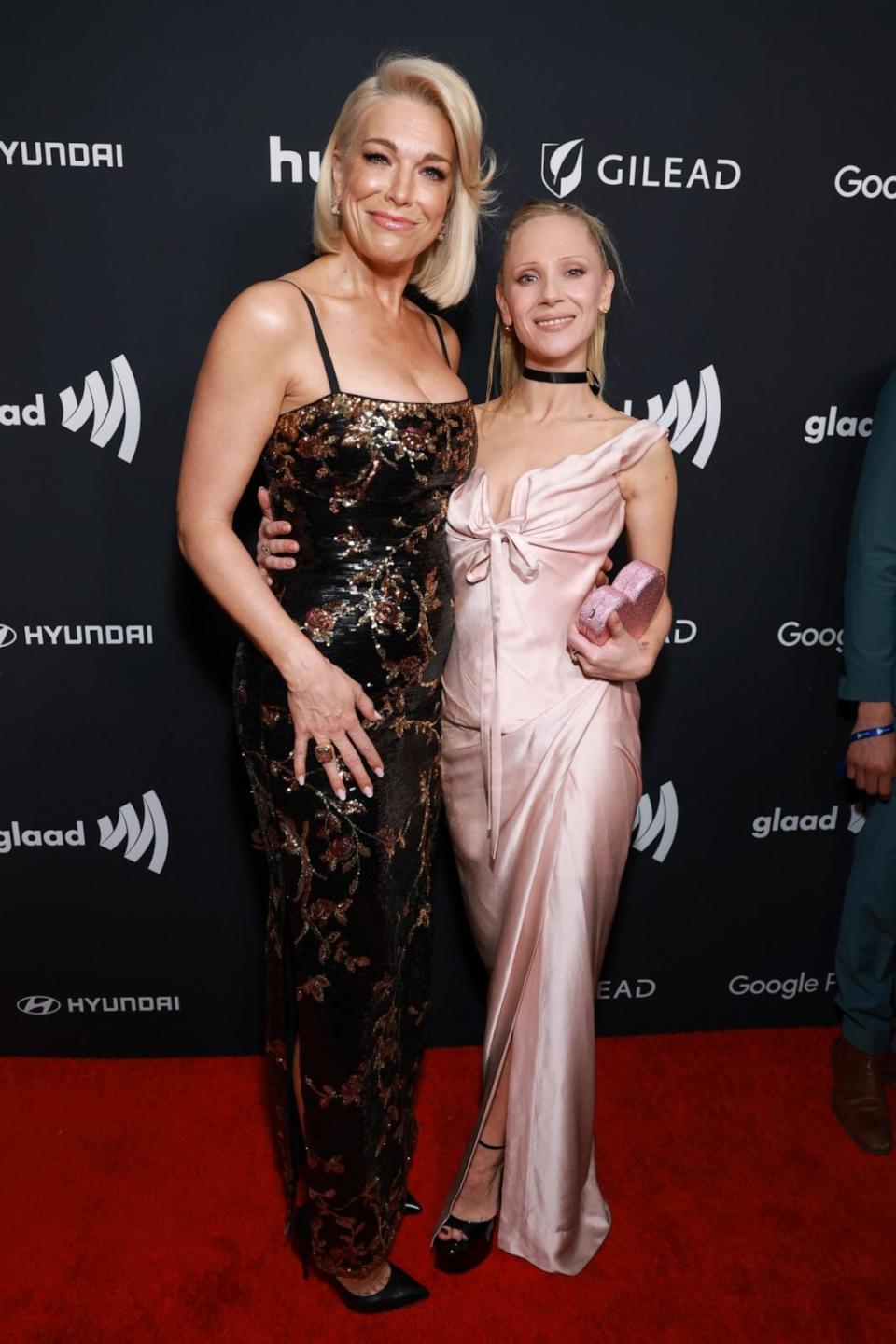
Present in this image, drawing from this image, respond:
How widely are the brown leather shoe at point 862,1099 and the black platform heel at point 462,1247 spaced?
106 cm

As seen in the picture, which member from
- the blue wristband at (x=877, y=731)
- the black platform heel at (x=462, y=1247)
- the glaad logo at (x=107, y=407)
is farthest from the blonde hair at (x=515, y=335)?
the black platform heel at (x=462, y=1247)

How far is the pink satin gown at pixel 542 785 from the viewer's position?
2.04 metres

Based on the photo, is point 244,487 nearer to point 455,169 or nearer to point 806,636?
point 455,169

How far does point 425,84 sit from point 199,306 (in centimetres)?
79

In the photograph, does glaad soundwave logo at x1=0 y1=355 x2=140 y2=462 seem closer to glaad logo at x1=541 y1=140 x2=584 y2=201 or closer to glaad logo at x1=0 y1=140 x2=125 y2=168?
glaad logo at x1=0 y1=140 x2=125 y2=168

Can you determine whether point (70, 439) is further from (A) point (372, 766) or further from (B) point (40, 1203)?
(B) point (40, 1203)

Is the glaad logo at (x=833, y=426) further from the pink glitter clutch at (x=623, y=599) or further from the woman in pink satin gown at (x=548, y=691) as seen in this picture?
the pink glitter clutch at (x=623, y=599)

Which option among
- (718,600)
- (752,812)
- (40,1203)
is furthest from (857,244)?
(40,1203)

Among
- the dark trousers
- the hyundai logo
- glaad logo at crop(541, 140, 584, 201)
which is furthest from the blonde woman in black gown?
the dark trousers

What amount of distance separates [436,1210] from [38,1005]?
129 cm

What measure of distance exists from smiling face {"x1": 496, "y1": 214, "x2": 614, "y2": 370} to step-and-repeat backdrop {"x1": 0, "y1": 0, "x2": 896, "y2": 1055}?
41cm

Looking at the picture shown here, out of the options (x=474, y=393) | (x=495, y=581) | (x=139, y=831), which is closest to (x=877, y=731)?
(x=495, y=581)

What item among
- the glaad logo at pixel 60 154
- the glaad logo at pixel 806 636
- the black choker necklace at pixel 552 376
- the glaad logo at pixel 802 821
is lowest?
the glaad logo at pixel 802 821

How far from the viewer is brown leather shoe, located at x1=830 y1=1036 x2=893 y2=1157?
8.70 feet
